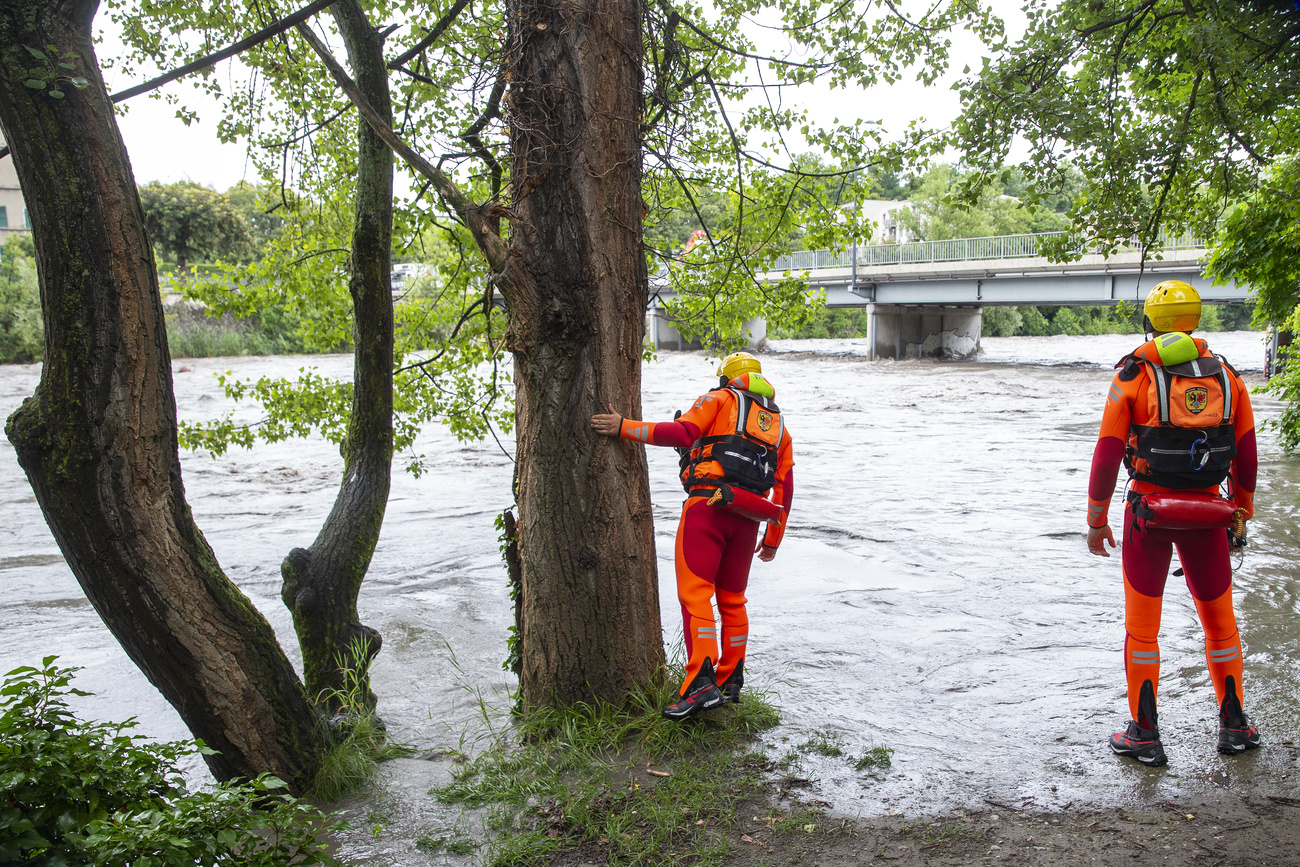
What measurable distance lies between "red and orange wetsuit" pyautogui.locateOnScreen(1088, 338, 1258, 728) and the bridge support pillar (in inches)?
1430

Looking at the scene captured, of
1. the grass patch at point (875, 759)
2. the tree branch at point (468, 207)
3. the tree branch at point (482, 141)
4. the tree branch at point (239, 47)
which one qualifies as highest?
the tree branch at point (239, 47)

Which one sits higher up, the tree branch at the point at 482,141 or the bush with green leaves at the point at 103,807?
the tree branch at the point at 482,141

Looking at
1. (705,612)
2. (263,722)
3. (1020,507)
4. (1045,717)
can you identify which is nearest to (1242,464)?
(1045,717)

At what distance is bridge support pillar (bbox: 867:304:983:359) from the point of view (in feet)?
133

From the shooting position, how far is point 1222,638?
4.40m

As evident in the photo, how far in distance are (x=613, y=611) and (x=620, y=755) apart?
2.38 ft

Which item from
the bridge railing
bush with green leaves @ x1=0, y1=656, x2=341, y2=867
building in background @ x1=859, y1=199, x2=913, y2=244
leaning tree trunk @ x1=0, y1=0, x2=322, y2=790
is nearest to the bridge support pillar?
the bridge railing

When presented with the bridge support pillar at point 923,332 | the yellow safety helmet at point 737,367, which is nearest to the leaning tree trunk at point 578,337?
the yellow safety helmet at point 737,367

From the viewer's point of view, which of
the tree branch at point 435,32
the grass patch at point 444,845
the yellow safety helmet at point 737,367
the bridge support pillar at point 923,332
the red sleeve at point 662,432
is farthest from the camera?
the bridge support pillar at point 923,332

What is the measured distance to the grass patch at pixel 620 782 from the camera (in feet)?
12.2

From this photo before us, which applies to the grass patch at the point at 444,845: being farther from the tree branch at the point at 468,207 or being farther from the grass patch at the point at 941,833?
the tree branch at the point at 468,207

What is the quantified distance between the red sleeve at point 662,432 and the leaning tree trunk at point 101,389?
2066mm

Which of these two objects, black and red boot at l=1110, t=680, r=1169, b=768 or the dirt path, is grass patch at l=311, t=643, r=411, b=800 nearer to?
the dirt path

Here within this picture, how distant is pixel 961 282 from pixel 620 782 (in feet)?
111
